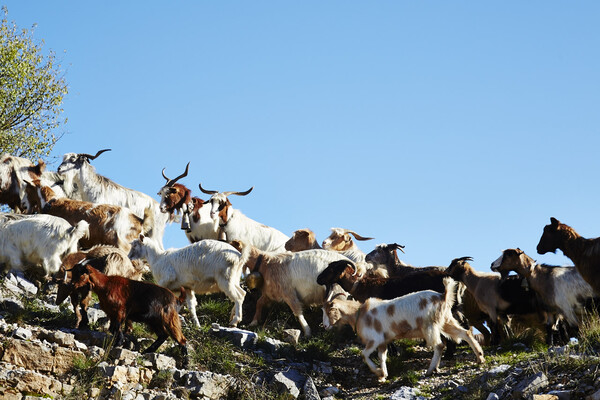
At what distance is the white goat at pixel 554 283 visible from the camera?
40.3 ft

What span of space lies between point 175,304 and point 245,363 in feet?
4.48

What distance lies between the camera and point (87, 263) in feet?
42.5

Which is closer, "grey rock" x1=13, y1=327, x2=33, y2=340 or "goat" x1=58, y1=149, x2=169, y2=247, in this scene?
"grey rock" x1=13, y1=327, x2=33, y2=340

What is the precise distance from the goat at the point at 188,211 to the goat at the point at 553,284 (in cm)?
655

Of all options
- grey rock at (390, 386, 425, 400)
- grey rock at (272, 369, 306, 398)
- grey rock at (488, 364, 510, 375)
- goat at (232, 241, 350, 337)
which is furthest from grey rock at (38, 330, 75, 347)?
grey rock at (488, 364, 510, 375)

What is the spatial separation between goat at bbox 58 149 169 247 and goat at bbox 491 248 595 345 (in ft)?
26.5

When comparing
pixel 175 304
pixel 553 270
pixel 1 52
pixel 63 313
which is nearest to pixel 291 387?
pixel 175 304

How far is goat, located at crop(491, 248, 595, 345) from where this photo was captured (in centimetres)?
1229

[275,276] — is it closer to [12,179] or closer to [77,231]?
[77,231]

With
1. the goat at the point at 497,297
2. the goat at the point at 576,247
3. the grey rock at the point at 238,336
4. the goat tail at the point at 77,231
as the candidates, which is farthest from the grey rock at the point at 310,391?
the goat tail at the point at 77,231

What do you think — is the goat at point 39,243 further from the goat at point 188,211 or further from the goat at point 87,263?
the goat at point 188,211

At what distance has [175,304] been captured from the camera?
11117mm

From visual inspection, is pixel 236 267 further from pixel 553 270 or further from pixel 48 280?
→ pixel 553 270

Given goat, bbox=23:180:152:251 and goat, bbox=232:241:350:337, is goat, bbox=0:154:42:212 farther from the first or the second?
goat, bbox=232:241:350:337
